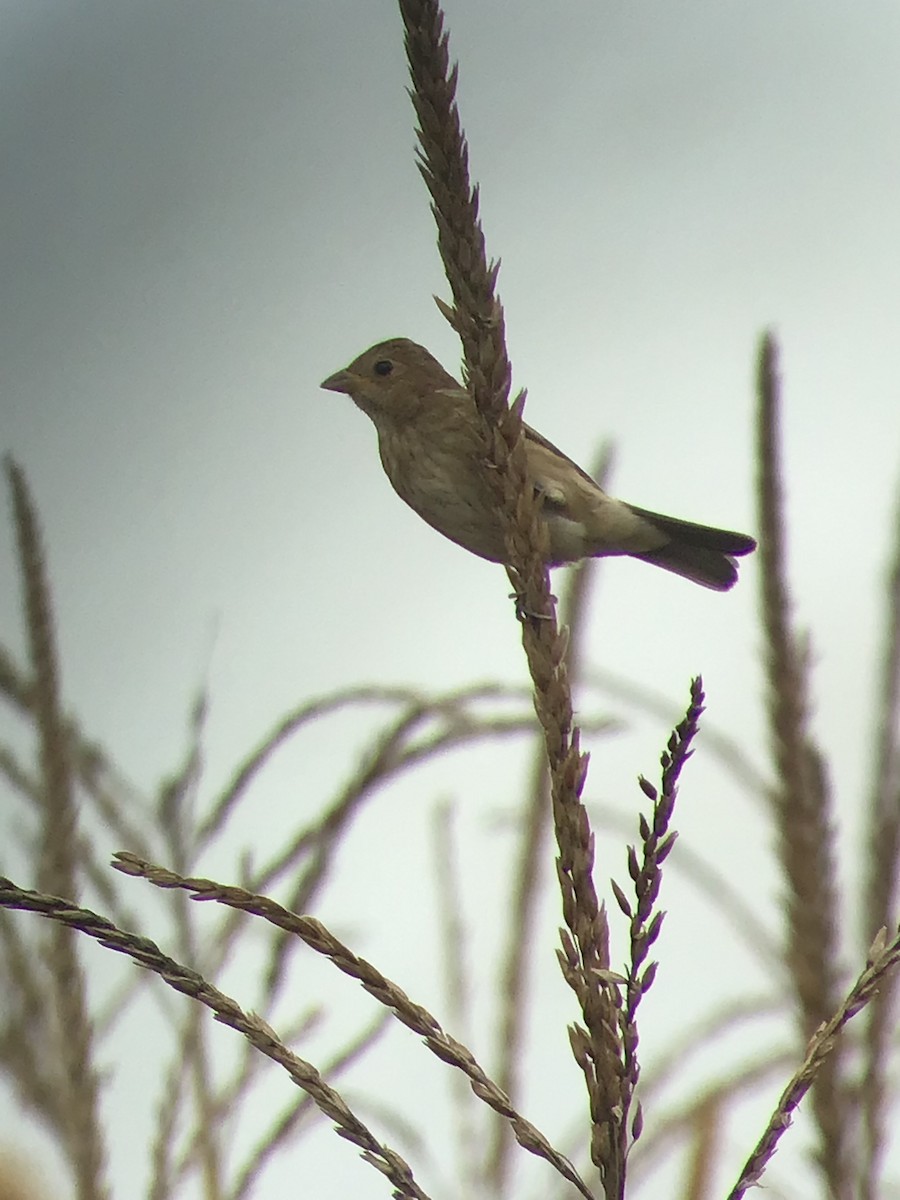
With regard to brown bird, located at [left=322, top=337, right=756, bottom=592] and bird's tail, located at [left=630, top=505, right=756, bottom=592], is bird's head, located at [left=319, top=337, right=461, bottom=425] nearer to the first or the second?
brown bird, located at [left=322, top=337, right=756, bottom=592]

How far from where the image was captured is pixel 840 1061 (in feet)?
3.32

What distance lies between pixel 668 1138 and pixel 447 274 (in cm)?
94

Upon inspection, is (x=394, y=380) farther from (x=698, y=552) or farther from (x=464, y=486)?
(x=698, y=552)

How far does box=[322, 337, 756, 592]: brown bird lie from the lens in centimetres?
168

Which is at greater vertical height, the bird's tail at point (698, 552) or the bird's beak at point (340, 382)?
the bird's tail at point (698, 552)

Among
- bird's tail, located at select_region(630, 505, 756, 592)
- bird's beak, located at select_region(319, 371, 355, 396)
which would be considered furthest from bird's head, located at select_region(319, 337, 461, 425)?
bird's tail, located at select_region(630, 505, 756, 592)

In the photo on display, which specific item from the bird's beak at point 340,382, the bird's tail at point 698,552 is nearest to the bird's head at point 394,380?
the bird's beak at point 340,382

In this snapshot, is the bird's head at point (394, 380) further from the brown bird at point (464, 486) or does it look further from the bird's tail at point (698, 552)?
the bird's tail at point (698, 552)

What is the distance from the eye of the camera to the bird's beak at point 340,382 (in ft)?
5.90

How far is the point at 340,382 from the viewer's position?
1.82m

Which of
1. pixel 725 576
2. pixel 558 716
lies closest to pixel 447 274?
pixel 558 716

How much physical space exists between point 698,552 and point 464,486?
1.85ft

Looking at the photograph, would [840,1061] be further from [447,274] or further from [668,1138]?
[447,274]

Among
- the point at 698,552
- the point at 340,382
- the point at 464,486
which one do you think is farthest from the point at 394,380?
the point at 698,552
